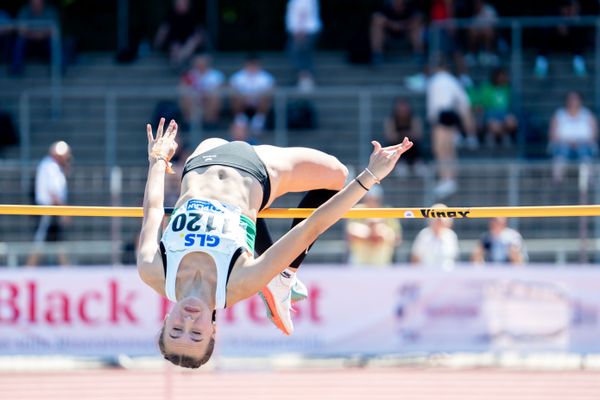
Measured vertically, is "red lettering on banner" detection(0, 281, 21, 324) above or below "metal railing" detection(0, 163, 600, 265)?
below

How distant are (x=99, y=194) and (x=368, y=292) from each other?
3247 mm

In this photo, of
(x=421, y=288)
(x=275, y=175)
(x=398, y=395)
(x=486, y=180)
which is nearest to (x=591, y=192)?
(x=486, y=180)

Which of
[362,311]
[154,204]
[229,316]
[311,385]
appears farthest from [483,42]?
[154,204]

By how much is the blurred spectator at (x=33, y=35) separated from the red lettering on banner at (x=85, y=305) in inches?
210

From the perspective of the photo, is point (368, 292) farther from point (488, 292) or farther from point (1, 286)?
point (1, 286)

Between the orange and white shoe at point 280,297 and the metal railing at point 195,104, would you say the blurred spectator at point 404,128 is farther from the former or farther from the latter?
the orange and white shoe at point 280,297

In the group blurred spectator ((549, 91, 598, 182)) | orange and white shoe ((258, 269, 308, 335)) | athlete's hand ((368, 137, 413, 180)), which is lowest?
orange and white shoe ((258, 269, 308, 335))

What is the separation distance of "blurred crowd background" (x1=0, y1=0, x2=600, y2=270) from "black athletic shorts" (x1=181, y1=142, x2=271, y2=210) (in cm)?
517

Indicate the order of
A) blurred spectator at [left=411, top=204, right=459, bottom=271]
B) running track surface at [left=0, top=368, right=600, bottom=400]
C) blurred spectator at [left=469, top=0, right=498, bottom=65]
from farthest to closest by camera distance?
blurred spectator at [left=469, top=0, right=498, bottom=65] < blurred spectator at [left=411, top=204, right=459, bottom=271] < running track surface at [left=0, top=368, right=600, bottom=400]

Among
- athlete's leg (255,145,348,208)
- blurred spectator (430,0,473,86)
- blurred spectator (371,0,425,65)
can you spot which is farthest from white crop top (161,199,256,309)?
blurred spectator (371,0,425,65)

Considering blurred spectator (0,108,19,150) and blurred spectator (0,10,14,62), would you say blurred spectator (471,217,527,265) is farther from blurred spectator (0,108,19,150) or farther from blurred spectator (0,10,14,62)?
blurred spectator (0,10,14,62)

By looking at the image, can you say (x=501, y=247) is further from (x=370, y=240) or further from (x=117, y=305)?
(x=117, y=305)

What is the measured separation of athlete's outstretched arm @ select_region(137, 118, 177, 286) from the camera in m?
6.50

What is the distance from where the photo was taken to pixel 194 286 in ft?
21.0
